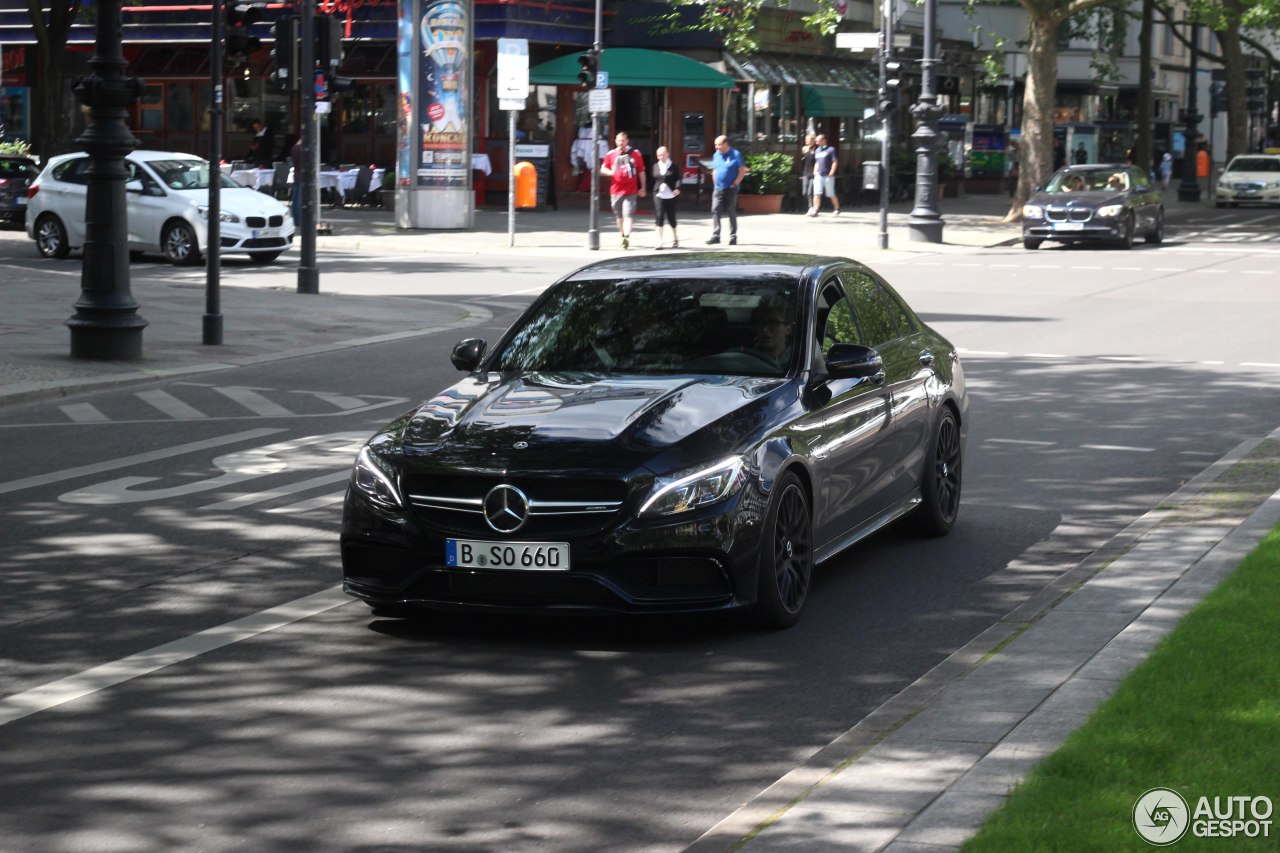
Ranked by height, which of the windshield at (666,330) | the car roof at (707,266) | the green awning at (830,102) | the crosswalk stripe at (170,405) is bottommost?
the crosswalk stripe at (170,405)

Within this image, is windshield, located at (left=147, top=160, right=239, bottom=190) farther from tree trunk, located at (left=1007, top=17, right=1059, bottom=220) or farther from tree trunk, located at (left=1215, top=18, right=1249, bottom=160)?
tree trunk, located at (left=1215, top=18, right=1249, bottom=160)

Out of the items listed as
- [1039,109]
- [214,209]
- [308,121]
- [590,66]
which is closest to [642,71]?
[1039,109]

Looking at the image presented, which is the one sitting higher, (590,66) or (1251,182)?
(590,66)

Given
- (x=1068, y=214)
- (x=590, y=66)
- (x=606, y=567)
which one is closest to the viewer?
(x=606, y=567)

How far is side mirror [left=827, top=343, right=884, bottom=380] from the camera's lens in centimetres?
827

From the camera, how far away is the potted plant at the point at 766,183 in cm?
4700

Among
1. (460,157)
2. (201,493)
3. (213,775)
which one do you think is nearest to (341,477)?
(201,493)

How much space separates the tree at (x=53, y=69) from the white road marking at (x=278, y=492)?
30558mm

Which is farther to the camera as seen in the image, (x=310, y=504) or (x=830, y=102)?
(x=830, y=102)

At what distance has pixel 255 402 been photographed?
15211mm

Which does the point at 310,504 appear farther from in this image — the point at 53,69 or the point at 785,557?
the point at 53,69

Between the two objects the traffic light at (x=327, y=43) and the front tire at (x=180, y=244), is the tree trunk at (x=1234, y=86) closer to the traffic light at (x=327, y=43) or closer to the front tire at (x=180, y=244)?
the front tire at (x=180, y=244)

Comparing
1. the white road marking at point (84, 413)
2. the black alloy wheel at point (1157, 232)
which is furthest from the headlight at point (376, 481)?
the black alloy wheel at point (1157, 232)

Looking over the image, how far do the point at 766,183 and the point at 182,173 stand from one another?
20.4 meters
